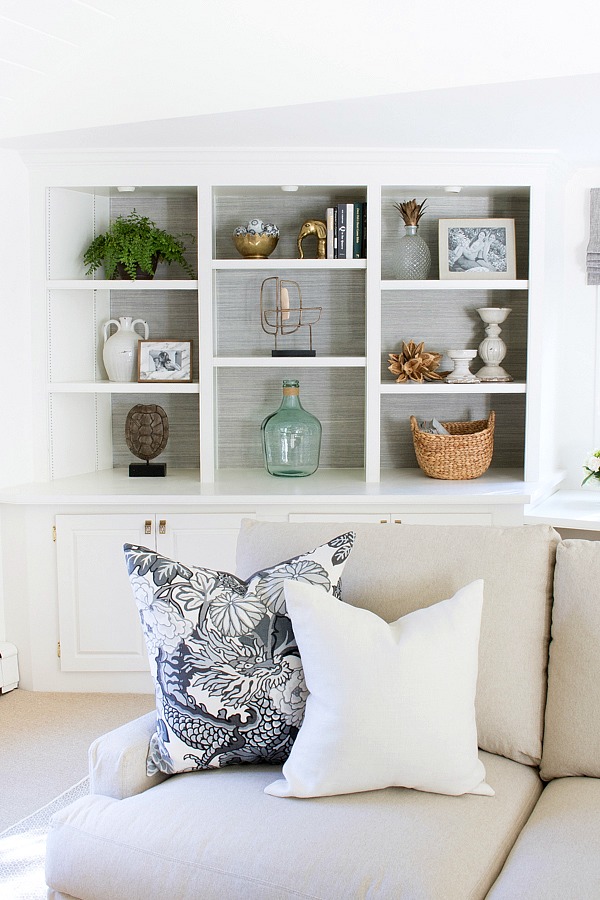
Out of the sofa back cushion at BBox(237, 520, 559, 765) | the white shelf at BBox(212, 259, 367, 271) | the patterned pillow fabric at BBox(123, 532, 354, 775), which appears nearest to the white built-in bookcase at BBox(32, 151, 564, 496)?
the white shelf at BBox(212, 259, 367, 271)

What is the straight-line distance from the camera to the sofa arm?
1.79 meters

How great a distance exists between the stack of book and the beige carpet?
189 centimetres

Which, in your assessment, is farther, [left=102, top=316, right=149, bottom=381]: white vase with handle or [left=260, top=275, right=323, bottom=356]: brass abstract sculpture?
[left=260, top=275, right=323, bottom=356]: brass abstract sculpture

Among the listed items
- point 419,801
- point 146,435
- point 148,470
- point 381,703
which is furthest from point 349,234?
point 419,801

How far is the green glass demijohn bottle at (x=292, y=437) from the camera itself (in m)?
3.75

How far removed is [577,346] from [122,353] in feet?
6.52

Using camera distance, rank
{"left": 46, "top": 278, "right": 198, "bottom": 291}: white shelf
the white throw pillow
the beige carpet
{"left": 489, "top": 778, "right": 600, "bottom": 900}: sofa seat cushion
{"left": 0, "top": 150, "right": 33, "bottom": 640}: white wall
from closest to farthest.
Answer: {"left": 489, "top": 778, "right": 600, "bottom": 900}: sofa seat cushion < the white throw pillow < the beige carpet < {"left": 0, "top": 150, "right": 33, "bottom": 640}: white wall < {"left": 46, "top": 278, "right": 198, "bottom": 291}: white shelf

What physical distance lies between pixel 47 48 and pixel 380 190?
1316 millimetres

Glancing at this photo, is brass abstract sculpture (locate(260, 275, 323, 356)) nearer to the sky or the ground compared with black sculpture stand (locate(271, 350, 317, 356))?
nearer to the sky

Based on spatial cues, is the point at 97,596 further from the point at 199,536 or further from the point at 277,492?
the point at 277,492

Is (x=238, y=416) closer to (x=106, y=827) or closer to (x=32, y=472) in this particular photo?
(x=32, y=472)

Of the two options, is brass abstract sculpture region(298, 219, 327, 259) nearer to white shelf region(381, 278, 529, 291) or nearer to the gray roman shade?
white shelf region(381, 278, 529, 291)

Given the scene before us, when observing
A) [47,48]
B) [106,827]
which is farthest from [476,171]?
[106,827]

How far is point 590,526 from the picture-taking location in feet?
10.8
